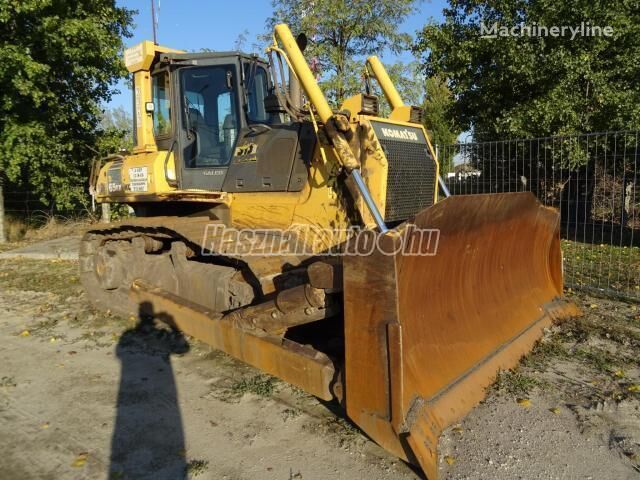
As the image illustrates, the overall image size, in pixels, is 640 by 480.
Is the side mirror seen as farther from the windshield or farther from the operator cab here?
the windshield

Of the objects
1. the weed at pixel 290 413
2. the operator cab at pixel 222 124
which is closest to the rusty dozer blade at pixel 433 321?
the weed at pixel 290 413

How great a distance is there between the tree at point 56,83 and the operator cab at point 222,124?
21.5 ft

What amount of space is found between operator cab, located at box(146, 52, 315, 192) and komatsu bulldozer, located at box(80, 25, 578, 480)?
16mm

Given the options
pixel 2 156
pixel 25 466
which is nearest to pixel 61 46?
pixel 2 156

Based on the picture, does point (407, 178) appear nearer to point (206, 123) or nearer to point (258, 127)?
point (258, 127)

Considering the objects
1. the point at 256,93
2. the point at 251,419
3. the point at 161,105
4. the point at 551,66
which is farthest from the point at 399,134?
the point at 551,66

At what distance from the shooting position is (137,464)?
9.81ft

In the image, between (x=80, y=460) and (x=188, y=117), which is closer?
(x=80, y=460)

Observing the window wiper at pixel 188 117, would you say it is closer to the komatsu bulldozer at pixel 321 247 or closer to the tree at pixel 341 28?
the komatsu bulldozer at pixel 321 247

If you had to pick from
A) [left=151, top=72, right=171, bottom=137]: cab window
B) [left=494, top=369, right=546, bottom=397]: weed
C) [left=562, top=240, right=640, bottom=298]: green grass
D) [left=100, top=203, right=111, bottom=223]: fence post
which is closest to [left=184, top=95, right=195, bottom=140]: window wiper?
[left=151, top=72, right=171, bottom=137]: cab window

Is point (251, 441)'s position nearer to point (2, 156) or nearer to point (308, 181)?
point (308, 181)

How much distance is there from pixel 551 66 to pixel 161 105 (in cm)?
764

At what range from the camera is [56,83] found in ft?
39.0

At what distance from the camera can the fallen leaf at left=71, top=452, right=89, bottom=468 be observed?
9.79ft
